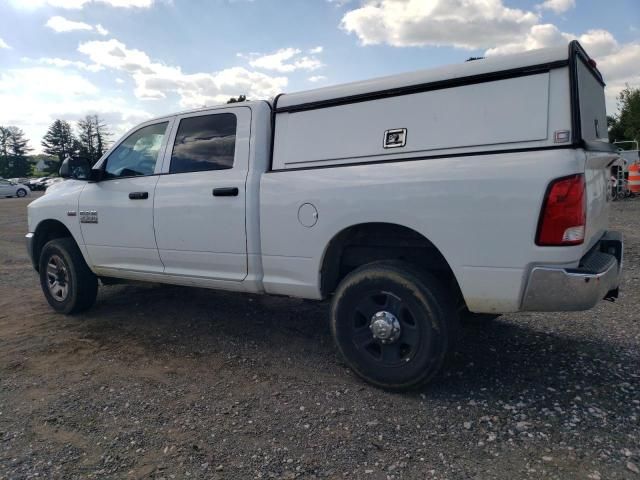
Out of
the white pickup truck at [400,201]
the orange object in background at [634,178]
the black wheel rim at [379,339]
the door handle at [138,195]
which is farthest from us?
the orange object in background at [634,178]

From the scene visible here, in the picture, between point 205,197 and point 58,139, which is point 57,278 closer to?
point 205,197

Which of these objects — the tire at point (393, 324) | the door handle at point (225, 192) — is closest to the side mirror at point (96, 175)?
the door handle at point (225, 192)

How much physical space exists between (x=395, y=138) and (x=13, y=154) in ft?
372

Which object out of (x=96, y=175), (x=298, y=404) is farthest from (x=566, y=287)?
(x=96, y=175)

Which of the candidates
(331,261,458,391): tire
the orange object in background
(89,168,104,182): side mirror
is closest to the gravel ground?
(331,261,458,391): tire

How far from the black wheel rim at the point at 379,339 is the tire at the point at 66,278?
3304 millimetres

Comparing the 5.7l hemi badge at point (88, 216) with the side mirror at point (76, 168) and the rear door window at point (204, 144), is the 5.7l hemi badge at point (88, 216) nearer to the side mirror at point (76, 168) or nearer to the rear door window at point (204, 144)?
the side mirror at point (76, 168)

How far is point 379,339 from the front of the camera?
326 centimetres

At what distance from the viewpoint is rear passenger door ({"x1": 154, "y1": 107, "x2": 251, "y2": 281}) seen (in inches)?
154

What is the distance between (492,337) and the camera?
4301 millimetres

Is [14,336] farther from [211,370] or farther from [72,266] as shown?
[211,370]

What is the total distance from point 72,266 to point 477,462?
14.4 feet

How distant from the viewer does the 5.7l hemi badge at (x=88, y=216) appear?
4918mm

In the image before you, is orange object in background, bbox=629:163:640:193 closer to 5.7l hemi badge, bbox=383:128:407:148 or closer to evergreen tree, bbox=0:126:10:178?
5.7l hemi badge, bbox=383:128:407:148
